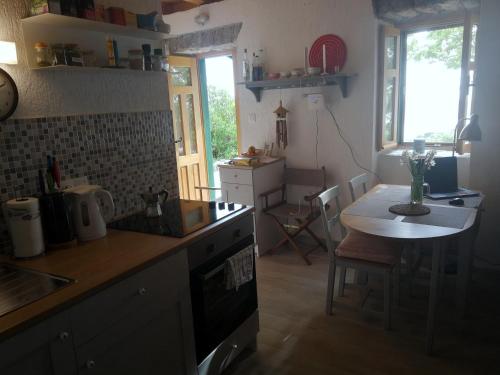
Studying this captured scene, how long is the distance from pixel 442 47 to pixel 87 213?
323 cm

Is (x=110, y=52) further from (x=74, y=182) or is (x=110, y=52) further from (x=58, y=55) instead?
(x=74, y=182)

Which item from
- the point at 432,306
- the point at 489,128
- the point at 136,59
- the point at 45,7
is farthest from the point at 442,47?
the point at 45,7

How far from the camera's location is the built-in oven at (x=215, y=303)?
5.75ft

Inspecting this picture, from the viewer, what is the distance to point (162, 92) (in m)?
2.35

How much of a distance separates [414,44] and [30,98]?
3203 millimetres

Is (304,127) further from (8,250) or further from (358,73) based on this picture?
(8,250)

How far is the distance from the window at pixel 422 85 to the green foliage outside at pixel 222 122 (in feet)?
6.71

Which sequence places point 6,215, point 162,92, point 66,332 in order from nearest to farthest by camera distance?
point 66,332
point 6,215
point 162,92

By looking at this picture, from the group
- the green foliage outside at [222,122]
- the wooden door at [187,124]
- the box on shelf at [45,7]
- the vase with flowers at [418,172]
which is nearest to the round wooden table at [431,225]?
the vase with flowers at [418,172]

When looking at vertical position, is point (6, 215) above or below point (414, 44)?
below

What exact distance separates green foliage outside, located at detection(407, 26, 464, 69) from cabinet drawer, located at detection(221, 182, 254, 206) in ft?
6.49

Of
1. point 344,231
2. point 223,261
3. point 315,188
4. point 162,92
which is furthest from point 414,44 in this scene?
point 223,261

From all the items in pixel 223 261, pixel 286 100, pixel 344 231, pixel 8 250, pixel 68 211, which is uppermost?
pixel 286 100

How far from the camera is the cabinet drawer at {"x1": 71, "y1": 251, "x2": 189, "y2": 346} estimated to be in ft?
4.11
